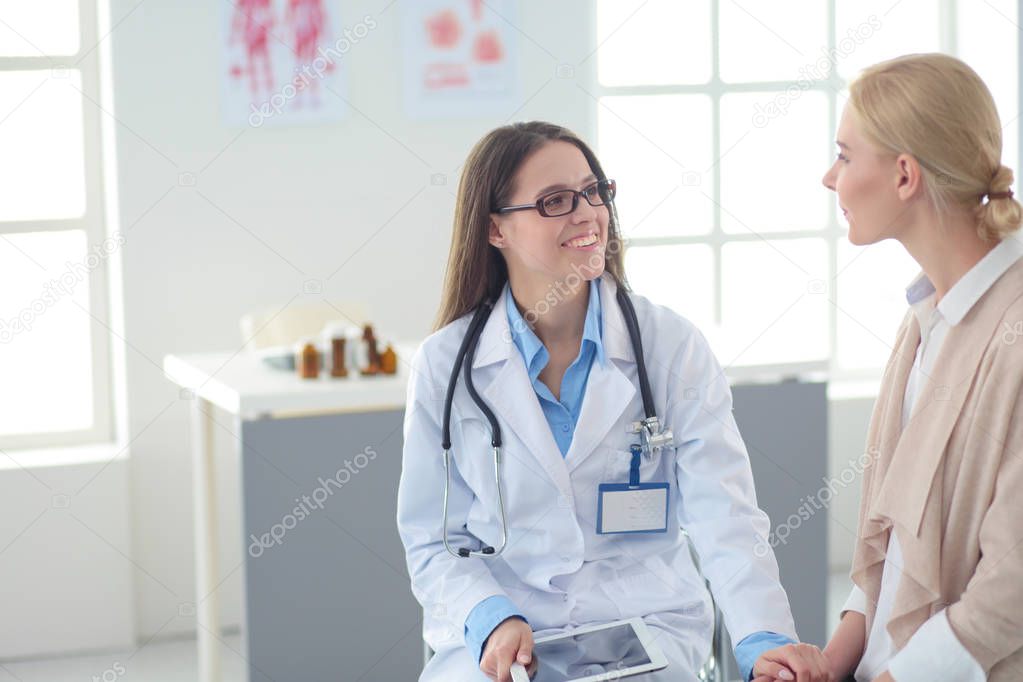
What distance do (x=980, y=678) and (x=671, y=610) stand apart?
50 centimetres

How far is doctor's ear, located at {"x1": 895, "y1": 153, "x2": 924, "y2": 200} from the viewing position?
1.48 meters

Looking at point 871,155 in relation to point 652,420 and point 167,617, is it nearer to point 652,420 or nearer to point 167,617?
point 652,420

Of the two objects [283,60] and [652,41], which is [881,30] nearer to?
[652,41]

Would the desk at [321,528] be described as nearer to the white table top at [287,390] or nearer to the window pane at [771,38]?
the white table top at [287,390]

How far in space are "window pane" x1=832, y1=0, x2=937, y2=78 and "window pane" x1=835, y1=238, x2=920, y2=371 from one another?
2.36 feet

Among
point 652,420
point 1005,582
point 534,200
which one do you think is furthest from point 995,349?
point 534,200

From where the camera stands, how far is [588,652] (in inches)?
66.6

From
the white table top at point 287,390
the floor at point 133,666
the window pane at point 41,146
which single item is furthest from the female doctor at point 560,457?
the window pane at point 41,146

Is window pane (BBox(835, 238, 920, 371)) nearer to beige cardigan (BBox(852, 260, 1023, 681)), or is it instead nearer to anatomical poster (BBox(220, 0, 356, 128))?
anatomical poster (BBox(220, 0, 356, 128))

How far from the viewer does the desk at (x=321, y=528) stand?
2.55 metres

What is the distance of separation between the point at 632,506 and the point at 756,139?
3.06 meters

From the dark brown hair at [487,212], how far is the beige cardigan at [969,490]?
0.62 metres

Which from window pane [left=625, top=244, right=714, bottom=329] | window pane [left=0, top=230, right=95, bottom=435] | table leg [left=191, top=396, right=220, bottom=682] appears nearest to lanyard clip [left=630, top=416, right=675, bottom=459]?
table leg [left=191, top=396, right=220, bottom=682]

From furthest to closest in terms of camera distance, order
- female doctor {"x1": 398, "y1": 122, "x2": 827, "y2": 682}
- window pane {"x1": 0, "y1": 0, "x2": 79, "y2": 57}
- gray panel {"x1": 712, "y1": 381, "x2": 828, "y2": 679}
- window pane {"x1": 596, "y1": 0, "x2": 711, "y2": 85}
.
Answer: window pane {"x1": 596, "y1": 0, "x2": 711, "y2": 85}, window pane {"x1": 0, "y1": 0, "x2": 79, "y2": 57}, gray panel {"x1": 712, "y1": 381, "x2": 828, "y2": 679}, female doctor {"x1": 398, "y1": 122, "x2": 827, "y2": 682}
